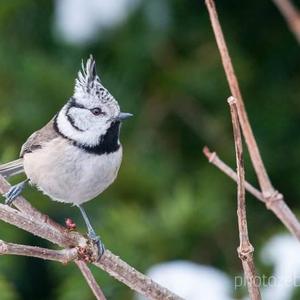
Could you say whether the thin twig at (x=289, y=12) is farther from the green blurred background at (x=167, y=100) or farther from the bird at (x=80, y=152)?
the green blurred background at (x=167, y=100)

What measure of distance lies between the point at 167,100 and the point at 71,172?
128 centimetres

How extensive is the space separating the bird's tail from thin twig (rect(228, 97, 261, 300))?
1.30 metres

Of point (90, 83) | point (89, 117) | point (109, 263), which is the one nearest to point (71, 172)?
point (89, 117)

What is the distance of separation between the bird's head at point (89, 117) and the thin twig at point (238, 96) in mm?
632

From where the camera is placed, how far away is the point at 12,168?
2707 mm

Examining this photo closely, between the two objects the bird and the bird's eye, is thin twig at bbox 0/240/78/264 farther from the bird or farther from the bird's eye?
the bird's eye

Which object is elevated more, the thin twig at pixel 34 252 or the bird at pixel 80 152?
the bird at pixel 80 152

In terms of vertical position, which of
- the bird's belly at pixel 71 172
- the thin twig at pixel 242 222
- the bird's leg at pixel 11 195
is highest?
the bird's belly at pixel 71 172

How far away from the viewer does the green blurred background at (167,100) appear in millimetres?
3197

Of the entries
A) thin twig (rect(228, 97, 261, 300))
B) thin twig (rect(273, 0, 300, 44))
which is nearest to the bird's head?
thin twig (rect(273, 0, 300, 44))

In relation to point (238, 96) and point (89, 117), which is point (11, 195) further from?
point (238, 96)

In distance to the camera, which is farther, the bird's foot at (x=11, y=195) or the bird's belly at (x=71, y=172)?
the bird's belly at (x=71, y=172)

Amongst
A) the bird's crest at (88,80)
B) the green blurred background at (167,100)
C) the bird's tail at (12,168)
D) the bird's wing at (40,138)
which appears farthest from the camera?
the green blurred background at (167,100)

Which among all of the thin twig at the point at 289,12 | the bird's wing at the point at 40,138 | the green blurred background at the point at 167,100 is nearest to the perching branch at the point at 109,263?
the thin twig at the point at 289,12
